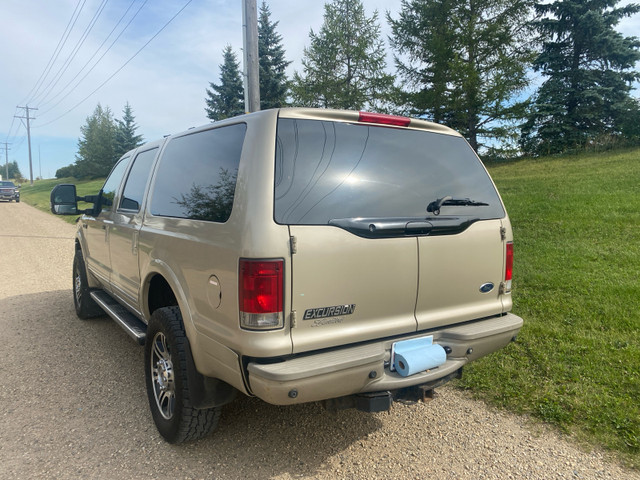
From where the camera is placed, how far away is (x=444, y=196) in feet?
9.25

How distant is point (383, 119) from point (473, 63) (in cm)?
2207

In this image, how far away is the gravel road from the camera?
2.70 m

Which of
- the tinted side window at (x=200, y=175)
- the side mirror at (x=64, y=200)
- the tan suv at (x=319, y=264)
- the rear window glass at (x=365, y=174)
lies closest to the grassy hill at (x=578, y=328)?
the tan suv at (x=319, y=264)

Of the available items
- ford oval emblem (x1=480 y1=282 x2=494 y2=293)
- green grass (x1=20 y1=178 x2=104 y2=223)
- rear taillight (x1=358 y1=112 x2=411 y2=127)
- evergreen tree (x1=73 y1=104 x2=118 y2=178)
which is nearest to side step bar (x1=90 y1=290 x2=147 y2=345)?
rear taillight (x1=358 y1=112 x2=411 y2=127)

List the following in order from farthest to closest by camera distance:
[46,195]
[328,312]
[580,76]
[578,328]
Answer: [46,195]
[580,76]
[578,328]
[328,312]

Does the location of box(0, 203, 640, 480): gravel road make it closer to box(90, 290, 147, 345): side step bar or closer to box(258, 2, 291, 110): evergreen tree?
box(90, 290, 147, 345): side step bar

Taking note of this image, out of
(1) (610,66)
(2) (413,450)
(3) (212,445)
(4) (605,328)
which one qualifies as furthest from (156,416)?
(1) (610,66)

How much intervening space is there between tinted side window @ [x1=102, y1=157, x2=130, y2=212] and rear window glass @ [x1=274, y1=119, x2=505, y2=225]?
2.74m

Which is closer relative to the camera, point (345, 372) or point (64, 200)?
point (345, 372)

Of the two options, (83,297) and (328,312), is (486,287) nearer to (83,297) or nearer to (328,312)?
(328,312)

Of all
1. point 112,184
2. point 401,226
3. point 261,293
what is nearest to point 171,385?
point 261,293

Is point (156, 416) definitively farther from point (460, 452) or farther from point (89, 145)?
point (89, 145)

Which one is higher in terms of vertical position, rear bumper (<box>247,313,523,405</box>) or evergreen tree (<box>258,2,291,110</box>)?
evergreen tree (<box>258,2,291,110</box>)

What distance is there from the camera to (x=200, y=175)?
112 inches
